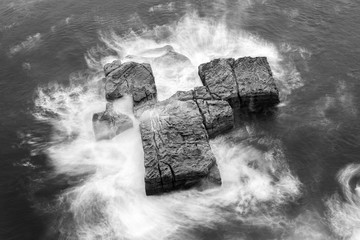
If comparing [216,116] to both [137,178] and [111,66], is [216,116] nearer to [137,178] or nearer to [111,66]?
[137,178]

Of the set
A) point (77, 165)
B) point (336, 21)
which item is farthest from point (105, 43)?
point (336, 21)

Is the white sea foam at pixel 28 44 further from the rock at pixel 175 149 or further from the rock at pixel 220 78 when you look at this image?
the rock at pixel 220 78

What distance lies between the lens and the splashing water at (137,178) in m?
59.7

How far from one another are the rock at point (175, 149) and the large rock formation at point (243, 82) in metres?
8.26

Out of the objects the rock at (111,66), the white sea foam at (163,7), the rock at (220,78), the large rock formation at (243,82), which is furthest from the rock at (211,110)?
the white sea foam at (163,7)

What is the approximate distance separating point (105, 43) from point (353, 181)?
66.3 m

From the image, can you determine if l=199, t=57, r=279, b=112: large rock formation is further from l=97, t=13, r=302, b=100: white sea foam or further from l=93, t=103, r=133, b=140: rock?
l=93, t=103, r=133, b=140: rock

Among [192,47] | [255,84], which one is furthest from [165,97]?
[192,47]

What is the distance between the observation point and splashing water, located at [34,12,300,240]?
5966 cm

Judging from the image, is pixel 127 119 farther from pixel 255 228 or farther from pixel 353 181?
pixel 353 181

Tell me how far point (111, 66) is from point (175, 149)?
95.9ft

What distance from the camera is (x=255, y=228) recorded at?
58.6 meters


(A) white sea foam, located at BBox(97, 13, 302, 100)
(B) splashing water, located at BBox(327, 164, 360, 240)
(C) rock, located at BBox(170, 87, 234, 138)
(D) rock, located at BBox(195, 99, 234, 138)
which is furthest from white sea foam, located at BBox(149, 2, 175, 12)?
(B) splashing water, located at BBox(327, 164, 360, 240)

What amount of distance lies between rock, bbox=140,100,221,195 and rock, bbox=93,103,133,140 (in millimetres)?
4167
